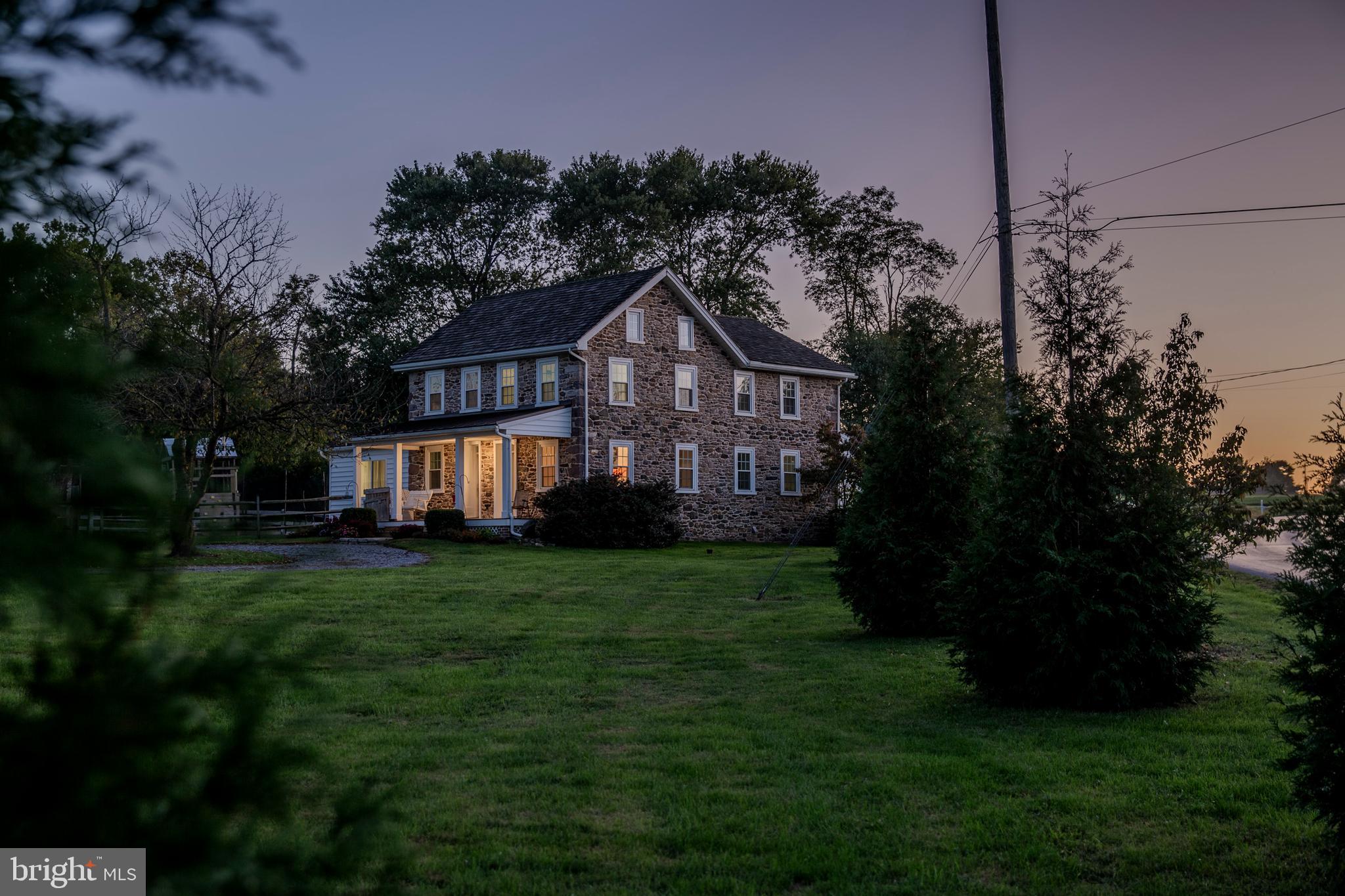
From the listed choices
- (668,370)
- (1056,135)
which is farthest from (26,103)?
(668,370)

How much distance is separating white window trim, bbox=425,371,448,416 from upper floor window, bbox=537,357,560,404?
14.2 ft

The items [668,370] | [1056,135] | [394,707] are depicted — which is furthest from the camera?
[668,370]

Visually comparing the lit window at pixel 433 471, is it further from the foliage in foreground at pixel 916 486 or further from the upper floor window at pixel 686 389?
the foliage in foreground at pixel 916 486

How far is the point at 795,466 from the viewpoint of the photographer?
3853 cm

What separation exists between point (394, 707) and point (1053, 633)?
18.2ft

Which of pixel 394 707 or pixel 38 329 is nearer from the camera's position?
pixel 38 329

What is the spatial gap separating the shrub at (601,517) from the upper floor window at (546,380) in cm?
366

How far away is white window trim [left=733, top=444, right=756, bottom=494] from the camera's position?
3653 centimetres

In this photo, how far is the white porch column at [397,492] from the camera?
33.4 metres

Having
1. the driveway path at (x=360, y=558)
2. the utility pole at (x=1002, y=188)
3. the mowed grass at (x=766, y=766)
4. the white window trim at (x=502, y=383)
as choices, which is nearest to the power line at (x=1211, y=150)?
the utility pole at (x=1002, y=188)

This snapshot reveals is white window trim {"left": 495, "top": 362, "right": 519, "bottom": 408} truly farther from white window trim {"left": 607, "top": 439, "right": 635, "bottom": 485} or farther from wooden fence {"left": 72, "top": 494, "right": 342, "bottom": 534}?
wooden fence {"left": 72, "top": 494, "right": 342, "bottom": 534}

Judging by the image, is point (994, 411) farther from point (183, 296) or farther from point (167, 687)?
point (183, 296)

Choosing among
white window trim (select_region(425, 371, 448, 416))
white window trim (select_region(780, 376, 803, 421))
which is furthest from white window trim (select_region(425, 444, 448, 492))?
white window trim (select_region(780, 376, 803, 421))

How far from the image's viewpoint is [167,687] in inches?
55.8
